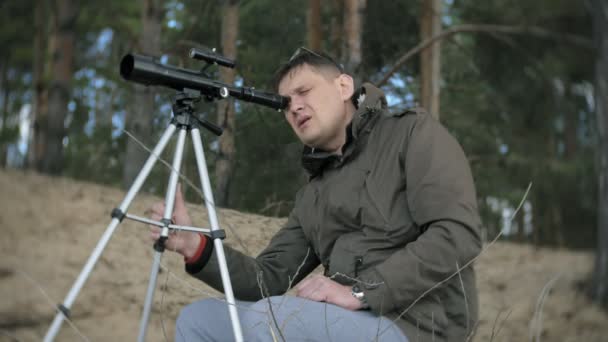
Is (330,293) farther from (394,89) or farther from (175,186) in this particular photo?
Result: (394,89)

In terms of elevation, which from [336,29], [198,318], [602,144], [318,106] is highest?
[336,29]

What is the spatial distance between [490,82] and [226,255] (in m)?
3.81

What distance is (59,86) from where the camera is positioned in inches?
297

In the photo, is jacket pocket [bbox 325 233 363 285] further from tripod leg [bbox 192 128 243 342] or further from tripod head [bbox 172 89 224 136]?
tripod head [bbox 172 89 224 136]

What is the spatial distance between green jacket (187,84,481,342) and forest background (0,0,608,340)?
0.21 meters

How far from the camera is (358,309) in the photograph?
167 cm

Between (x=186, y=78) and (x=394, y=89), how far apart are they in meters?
1.79

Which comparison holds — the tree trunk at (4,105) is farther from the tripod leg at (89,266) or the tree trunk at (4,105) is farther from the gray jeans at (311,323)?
the gray jeans at (311,323)

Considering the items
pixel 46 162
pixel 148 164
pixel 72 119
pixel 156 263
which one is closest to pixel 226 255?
pixel 156 263

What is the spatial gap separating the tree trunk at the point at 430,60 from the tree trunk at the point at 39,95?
16.9 feet

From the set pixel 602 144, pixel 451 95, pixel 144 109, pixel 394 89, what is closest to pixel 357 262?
pixel 394 89

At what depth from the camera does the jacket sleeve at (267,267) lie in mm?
1934

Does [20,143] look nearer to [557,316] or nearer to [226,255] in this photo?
[557,316]

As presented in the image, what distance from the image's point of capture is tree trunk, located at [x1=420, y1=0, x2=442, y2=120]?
3518 millimetres
